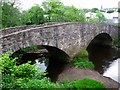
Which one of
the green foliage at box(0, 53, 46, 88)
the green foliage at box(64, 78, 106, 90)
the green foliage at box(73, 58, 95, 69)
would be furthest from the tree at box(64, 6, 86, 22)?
the green foliage at box(0, 53, 46, 88)

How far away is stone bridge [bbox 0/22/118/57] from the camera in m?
20.7

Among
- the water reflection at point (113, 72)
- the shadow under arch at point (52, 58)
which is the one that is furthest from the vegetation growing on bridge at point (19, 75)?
the water reflection at point (113, 72)

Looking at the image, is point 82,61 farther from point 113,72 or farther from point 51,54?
point 51,54

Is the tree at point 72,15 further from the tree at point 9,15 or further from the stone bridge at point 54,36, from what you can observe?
the tree at point 9,15

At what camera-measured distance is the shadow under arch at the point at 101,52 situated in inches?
1189

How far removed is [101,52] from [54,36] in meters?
12.4

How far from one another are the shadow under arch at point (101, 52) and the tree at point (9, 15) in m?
9.04

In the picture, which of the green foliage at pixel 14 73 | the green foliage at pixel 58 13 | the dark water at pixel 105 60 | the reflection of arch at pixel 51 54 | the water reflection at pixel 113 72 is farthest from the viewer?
the green foliage at pixel 58 13

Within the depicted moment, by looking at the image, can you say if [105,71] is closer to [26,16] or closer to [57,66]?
[57,66]

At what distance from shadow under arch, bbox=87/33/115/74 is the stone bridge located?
2.21 meters

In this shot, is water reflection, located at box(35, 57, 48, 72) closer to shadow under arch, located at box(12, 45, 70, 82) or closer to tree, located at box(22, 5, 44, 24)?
shadow under arch, located at box(12, 45, 70, 82)

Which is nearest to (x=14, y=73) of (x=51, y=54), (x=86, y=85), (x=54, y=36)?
(x=86, y=85)

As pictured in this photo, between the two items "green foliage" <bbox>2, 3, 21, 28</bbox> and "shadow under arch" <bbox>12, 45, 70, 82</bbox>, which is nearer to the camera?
"shadow under arch" <bbox>12, 45, 70, 82</bbox>

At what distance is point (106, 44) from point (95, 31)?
272 inches
